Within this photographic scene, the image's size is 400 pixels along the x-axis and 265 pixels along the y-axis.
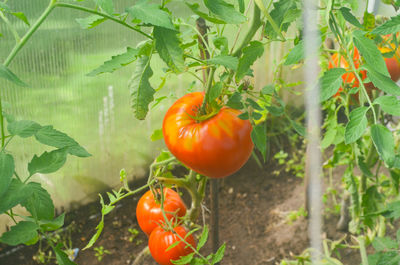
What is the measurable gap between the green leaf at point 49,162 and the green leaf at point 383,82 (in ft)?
1.15

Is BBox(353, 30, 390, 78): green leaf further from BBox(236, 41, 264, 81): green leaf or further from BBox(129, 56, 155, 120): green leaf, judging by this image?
BBox(129, 56, 155, 120): green leaf

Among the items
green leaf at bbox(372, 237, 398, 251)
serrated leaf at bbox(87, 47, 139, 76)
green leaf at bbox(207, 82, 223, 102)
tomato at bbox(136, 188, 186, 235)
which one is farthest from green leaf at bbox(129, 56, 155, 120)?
green leaf at bbox(372, 237, 398, 251)

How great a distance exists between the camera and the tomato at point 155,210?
0.85 metres

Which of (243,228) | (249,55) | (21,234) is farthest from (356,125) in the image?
A: (243,228)

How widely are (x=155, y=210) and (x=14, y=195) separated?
412 millimetres

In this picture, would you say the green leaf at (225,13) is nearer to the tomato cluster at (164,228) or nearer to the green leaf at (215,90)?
the green leaf at (215,90)

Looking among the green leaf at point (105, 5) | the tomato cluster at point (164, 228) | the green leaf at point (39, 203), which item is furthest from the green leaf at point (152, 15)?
the tomato cluster at point (164, 228)

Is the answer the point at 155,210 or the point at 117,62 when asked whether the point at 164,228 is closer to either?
Result: the point at 155,210

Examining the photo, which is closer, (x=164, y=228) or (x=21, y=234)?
(x=21, y=234)

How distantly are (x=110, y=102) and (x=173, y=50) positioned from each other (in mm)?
831

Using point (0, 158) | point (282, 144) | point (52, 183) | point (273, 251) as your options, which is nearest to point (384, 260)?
point (0, 158)

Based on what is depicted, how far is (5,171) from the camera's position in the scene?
1.43ft

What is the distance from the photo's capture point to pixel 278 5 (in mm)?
557

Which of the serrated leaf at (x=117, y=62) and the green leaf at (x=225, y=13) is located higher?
the green leaf at (x=225, y=13)
